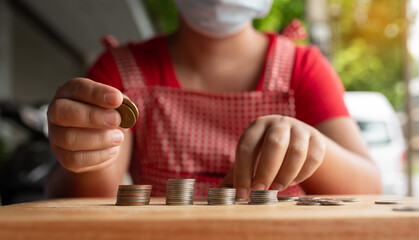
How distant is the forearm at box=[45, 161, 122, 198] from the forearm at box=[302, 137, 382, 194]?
25.7 inches

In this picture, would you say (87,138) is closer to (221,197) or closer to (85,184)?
(221,197)

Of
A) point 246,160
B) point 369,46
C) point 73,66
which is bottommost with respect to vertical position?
point 246,160

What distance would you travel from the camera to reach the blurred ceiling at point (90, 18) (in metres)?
7.82

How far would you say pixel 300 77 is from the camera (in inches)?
75.5

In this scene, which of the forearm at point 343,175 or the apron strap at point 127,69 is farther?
the apron strap at point 127,69

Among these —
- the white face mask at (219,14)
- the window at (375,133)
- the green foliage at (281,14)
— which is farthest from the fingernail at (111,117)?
the window at (375,133)

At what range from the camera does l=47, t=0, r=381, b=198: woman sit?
5.38 feet

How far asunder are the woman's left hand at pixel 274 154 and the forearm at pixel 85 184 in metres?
0.66

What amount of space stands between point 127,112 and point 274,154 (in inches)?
12.9

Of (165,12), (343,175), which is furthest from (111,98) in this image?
(165,12)

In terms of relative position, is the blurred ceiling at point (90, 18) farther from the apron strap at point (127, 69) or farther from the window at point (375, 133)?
the apron strap at point (127, 69)

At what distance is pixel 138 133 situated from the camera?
1918mm

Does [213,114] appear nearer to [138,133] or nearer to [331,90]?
[138,133]

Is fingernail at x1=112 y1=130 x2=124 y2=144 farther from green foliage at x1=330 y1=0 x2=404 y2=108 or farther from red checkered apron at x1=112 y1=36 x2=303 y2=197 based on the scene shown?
green foliage at x1=330 y1=0 x2=404 y2=108
